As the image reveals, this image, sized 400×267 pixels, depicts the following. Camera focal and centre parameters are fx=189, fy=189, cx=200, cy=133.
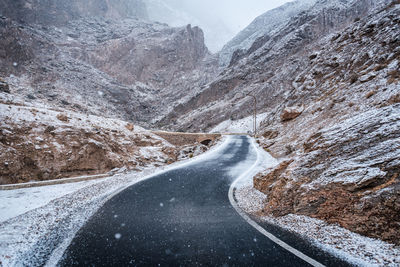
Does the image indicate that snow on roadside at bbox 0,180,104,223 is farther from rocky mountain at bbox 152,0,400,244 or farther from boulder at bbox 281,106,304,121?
boulder at bbox 281,106,304,121

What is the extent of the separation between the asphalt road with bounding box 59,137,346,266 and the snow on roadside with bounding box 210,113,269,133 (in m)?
34.8

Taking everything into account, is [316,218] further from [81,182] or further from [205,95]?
[205,95]

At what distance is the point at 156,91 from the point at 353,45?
86.2 m

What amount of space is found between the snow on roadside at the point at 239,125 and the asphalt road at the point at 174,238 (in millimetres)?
34807

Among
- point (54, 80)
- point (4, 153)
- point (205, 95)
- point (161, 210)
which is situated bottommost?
point (161, 210)

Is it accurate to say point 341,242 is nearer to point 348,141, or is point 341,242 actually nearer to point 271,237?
point 271,237

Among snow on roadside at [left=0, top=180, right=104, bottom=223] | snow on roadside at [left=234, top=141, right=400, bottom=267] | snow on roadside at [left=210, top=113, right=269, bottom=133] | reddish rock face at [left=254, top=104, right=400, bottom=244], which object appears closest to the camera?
snow on roadside at [left=234, top=141, right=400, bottom=267]

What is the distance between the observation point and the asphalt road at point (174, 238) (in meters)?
2.58

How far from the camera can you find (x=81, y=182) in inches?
289

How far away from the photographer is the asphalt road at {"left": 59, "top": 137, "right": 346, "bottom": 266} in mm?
2576

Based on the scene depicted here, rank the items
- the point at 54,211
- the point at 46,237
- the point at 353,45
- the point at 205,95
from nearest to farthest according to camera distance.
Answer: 1. the point at 46,237
2. the point at 54,211
3. the point at 353,45
4. the point at 205,95

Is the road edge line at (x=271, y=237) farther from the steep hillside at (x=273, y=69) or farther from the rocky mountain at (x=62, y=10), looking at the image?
the rocky mountain at (x=62, y=10)

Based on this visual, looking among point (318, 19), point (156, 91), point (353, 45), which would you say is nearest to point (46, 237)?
point (353, 45)

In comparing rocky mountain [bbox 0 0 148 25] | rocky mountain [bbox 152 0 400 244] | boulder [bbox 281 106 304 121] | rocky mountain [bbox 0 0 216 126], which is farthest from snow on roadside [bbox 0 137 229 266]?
rocky mountain [bbox 0 0 148 25]
